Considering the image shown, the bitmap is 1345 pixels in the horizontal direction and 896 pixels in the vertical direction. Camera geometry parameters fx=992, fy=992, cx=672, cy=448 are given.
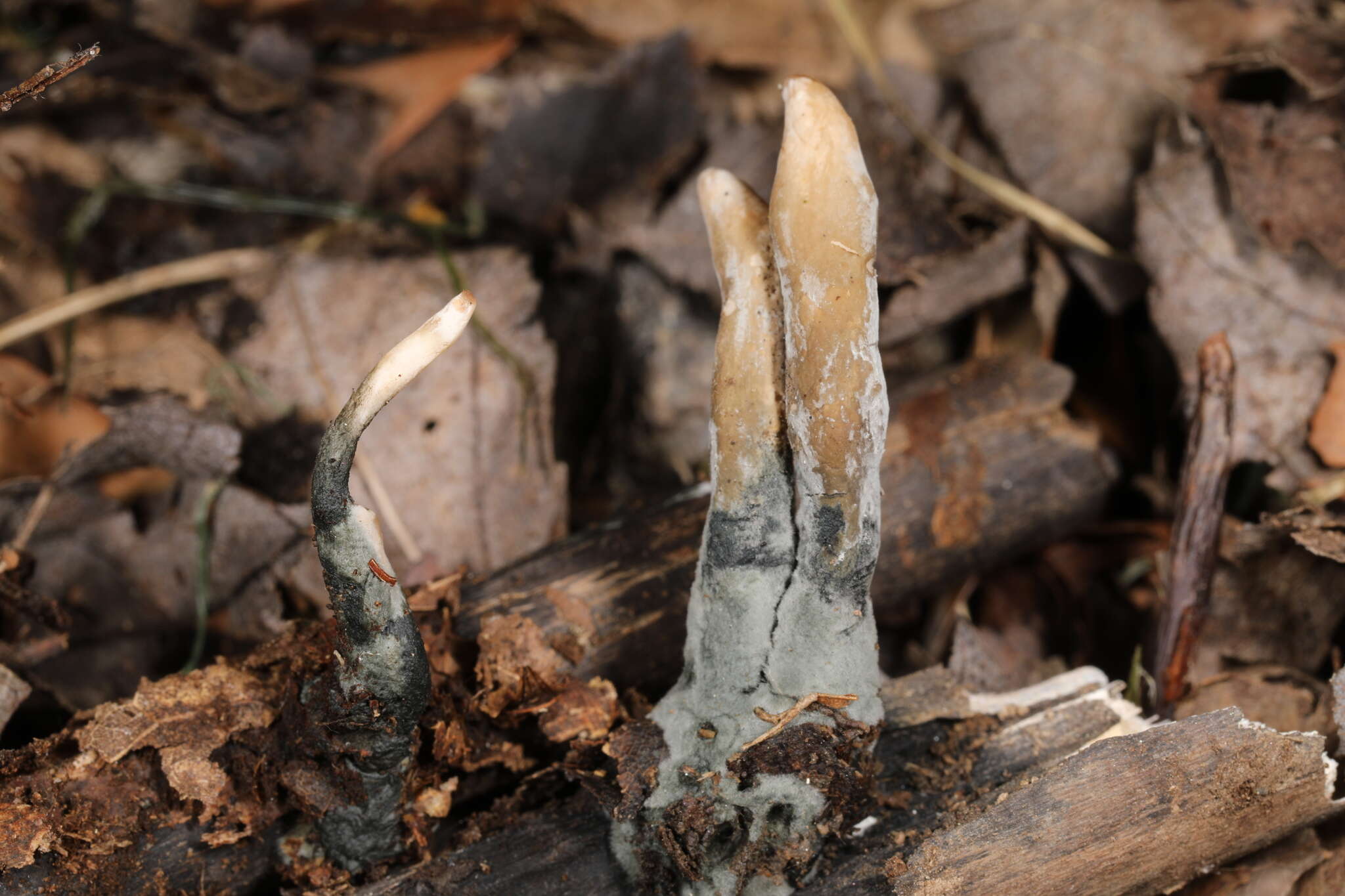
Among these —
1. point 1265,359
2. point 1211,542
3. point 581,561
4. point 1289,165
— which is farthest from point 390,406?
point 1289,165

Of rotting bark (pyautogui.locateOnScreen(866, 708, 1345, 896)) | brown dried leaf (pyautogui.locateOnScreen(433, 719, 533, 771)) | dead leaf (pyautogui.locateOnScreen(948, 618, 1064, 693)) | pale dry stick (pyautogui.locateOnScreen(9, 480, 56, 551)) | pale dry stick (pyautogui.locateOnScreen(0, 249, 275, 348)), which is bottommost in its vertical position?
dead leaf (pyautogui.locateOnScreen(948, 618, 1064, 693))

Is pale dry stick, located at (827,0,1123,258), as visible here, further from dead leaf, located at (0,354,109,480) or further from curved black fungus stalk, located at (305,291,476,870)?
dead leaf, located at (0,354,109,480)

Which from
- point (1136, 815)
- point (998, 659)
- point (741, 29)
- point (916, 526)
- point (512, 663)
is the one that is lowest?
point (998, 659)

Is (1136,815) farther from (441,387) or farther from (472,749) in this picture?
(441,387)

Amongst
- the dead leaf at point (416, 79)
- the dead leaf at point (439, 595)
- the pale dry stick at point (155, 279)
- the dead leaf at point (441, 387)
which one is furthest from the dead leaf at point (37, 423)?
the dead leaf at point (416, 79)

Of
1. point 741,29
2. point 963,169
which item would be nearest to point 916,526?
point 963,169

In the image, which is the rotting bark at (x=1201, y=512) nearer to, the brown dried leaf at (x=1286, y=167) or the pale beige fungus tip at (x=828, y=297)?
the brown dried leaf at (x=1286, y=167)

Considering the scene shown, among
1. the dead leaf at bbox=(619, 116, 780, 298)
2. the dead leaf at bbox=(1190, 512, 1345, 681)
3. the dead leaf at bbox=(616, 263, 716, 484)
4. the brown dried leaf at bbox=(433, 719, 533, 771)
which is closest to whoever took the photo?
the brown dried leaf at bbox=(433, 719, 533, 771)

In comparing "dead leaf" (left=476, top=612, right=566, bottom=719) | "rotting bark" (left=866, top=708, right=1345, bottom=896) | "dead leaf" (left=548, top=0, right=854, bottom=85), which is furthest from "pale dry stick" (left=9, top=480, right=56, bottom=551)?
"dead leaf" (left=548, top=0, right=854, bottom=85)
